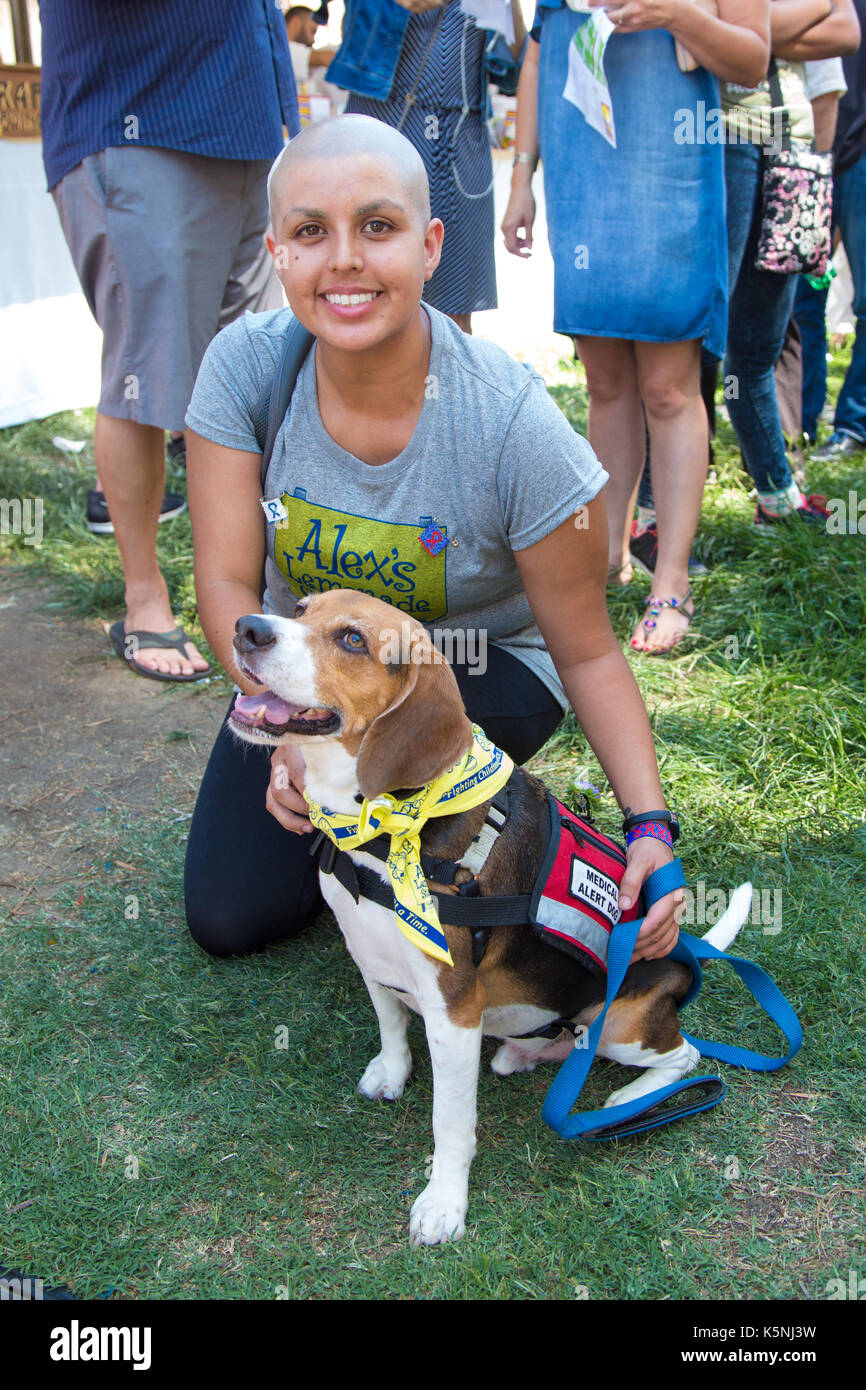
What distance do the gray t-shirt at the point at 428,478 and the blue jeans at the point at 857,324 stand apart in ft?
14.2

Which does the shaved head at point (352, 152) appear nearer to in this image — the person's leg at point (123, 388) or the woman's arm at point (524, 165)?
the person's leg at point (123, 388)

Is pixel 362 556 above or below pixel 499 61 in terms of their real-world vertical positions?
below

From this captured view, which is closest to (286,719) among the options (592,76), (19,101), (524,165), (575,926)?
(575,926)

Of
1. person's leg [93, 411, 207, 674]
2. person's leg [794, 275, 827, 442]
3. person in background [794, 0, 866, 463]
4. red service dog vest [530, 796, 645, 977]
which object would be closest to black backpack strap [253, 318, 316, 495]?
red service dog vest [530, 796, 645, 977]

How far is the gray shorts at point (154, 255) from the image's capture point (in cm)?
392

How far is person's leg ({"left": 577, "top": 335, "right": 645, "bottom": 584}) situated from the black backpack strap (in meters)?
1.88

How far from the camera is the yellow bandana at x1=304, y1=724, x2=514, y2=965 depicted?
6.91 ft

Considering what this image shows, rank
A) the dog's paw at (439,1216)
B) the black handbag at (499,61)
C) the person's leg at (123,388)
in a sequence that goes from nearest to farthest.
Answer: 1. the dog's paw at (439,1216)
2. the person's leg at (123,388)
3. the black handbag at (499,61)

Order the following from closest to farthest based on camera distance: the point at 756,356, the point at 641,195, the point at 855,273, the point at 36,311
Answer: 1. the point at 641,195
2. the point at 756,356
3. the point at 855,273
4. the point at 36,311

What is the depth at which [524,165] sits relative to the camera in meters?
4.72


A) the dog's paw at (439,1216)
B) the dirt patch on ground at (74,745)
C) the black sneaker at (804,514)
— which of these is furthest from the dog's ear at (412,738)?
the black sneaker at (804,514)

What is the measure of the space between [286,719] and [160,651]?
248cm

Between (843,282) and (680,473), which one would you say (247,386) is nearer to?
(680,473)

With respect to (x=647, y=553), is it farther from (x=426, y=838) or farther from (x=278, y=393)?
(x=426, y=838)
